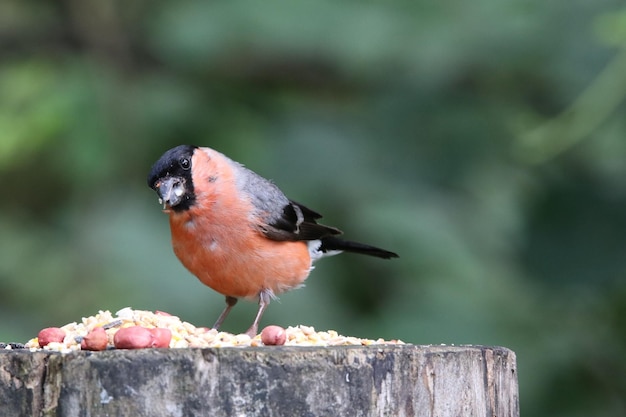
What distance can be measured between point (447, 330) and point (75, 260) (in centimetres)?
299

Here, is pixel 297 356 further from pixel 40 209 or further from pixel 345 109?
pixel 40 209

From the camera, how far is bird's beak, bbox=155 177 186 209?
18.3 feet

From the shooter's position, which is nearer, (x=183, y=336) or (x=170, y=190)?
(x=183, y=336)

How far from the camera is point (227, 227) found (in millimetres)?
5809

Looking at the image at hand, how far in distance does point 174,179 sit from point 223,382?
237cm

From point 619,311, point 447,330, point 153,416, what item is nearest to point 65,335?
point 153,416

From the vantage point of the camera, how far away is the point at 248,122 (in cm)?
844

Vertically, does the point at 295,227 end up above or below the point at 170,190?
above

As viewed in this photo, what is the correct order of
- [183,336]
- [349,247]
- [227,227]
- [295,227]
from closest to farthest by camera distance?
1. [183,336]
2. [227,227]
3. [295,227]
4. [349,247]

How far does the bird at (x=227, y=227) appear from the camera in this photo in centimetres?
571

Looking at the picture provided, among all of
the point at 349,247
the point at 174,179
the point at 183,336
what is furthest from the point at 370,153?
the point at 183,336

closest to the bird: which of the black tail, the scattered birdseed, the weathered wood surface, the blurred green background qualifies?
the black tail

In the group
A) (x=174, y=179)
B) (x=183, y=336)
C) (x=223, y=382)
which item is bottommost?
(x=223, y=382)

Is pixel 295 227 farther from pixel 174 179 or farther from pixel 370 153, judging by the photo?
pixel 370 153
